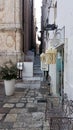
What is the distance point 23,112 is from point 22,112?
0.09 ft


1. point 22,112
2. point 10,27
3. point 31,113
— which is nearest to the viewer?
point 31,113

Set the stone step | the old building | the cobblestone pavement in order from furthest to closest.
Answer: the old building
the stone step
the cobblestone pavement

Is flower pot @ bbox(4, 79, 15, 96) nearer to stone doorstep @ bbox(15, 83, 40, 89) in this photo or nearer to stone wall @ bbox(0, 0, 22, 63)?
stone doorstep @ bbox(15, 83, 40, 89)

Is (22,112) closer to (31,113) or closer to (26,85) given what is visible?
(31,113)

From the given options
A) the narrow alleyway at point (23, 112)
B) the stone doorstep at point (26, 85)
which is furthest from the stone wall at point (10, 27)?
the narrow alleyway at point (23, 112)

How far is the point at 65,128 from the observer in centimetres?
512

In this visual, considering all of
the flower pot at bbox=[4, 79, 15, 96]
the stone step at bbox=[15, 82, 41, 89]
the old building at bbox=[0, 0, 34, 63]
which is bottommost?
the stone step at bbox=[15, 82, 41, 89]

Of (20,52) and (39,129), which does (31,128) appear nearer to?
(39,129)

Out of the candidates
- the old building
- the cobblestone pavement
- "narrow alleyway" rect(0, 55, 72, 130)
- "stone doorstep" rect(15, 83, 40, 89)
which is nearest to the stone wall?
the old building

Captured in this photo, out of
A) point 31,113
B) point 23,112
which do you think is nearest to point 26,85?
point 23,112

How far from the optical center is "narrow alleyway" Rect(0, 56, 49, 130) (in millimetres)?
6675

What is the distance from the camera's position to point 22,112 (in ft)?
26.4

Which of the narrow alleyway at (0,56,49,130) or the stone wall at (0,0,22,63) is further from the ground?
the stone wall at (0,0,22,63)

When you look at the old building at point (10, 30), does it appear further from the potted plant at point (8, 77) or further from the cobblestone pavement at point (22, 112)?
the cobblestone pavement at point (22, 112)
